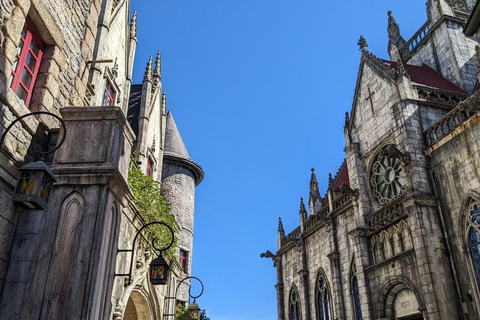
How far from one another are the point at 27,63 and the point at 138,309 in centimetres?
649

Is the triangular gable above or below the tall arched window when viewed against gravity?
above

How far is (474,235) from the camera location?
1273cm

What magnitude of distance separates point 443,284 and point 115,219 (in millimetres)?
10777

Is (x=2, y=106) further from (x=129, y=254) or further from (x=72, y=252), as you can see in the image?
(x=129, y=254)

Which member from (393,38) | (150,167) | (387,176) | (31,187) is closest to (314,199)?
(387,176)

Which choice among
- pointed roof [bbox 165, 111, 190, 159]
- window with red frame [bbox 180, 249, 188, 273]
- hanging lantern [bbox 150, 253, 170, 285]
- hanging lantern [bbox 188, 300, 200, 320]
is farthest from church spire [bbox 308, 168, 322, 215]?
hanging lantern [bbox 150, 253, 170, 285]

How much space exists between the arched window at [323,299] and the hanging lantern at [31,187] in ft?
55.1

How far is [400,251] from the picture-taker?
15047 millimetres

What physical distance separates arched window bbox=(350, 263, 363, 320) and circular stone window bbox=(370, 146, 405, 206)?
324cm

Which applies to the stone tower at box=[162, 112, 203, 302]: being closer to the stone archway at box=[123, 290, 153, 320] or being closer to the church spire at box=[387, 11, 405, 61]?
the stone archway at box=[123, 290, 153, 320]

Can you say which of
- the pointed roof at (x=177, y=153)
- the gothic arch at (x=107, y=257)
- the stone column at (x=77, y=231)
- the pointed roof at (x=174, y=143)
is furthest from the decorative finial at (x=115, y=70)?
the pointed roof at (x=174, y=143)

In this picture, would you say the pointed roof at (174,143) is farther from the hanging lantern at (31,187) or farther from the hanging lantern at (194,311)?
the hanging lantern at (31,187)

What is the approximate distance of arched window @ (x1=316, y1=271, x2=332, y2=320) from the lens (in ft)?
64.1

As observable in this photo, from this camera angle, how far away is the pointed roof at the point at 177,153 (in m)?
23.2
